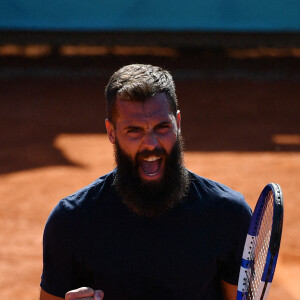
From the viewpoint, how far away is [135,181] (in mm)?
2902

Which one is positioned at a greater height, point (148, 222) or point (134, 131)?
point (134, 131)

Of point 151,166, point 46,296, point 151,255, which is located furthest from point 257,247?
point 46,296

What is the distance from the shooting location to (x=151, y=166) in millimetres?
2871

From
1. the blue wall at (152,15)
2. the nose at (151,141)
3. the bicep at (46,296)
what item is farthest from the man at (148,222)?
the blue wall at (152,15)

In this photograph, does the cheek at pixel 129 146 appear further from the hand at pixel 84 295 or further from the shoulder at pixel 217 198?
the hand at pixel 84 295

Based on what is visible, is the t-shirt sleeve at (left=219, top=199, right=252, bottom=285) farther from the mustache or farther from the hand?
the hand

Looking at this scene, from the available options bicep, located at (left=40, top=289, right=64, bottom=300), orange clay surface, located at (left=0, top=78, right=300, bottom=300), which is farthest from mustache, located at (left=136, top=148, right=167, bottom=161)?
orange clay surface, located at (left=0, top=78, right=300, bottom=300)

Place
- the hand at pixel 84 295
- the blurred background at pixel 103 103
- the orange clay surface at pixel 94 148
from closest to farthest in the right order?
the hand at pixel 84 295, the orange clay surface at pixel 94 148, the blurred background at pixel 103 103

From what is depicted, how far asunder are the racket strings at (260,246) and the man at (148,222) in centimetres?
7

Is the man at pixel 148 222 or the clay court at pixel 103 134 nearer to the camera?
the man at pixel 148 222

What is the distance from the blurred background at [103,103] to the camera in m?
8.29

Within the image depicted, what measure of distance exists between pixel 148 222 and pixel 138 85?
2.04 feet

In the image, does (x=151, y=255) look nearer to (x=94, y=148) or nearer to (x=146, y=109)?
(x=146, y=109)

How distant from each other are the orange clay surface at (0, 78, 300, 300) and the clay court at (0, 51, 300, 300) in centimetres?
2
